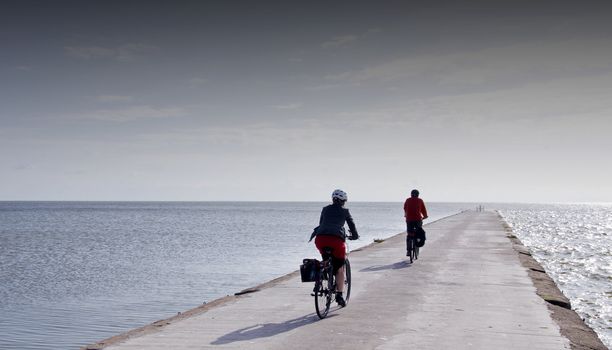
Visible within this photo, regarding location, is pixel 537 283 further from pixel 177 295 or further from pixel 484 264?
pixel 177 295

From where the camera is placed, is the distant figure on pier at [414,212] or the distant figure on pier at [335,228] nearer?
the distant figure on pier at [335,228]

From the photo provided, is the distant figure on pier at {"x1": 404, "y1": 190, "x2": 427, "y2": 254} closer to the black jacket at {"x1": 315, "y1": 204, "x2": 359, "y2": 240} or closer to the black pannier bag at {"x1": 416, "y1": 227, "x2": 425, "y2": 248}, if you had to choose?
the black pannier bag at {"x1": 416, "y1": 227, "x2": 425, "y2": 248}

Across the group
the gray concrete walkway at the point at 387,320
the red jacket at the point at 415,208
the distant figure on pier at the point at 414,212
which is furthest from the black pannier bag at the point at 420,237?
the gray concrete walkway at the point at 387,320

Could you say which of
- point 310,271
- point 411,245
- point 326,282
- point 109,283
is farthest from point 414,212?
point 109,283

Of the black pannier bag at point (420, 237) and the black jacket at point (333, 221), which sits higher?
the black jacket at point (333, 221)

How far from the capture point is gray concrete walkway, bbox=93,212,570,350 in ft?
28.8

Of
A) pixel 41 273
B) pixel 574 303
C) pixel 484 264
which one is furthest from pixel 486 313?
pixel 41 273

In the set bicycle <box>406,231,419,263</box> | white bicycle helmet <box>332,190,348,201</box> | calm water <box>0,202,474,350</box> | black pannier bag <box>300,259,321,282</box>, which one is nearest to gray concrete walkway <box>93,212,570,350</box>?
black pannier bag <box>300,259,321,282</box>

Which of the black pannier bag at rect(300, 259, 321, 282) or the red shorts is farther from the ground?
the red shorts

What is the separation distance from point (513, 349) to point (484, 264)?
12.6 metres

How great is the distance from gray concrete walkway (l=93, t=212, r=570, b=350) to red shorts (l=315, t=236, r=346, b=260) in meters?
1.07

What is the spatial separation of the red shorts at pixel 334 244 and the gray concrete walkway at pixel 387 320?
1071 millimetres

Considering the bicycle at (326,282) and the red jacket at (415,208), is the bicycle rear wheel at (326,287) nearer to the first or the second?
the bicycle at (326,282)

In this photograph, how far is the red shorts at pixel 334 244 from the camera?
1070 centimetres
